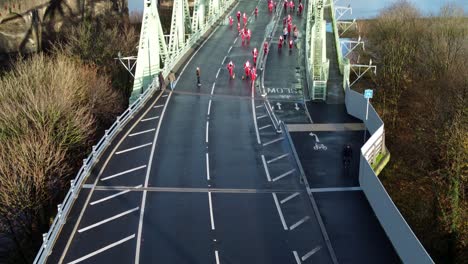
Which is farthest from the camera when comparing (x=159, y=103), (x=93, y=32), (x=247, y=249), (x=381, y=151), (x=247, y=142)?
(x=93, y=32)

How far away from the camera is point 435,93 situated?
151 ft

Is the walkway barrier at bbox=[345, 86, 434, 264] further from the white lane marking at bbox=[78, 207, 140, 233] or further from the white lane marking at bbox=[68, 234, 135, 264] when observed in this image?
the white lane marking at bbox=[78, 207, 140, 233]

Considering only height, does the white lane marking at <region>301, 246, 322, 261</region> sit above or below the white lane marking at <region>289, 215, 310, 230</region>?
below

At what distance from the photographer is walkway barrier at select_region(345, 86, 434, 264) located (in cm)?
1934

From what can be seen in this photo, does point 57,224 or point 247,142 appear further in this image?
point 247,142

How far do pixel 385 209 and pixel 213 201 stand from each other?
7706 millimetres

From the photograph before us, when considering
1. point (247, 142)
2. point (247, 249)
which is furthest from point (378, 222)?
point (247, 142)

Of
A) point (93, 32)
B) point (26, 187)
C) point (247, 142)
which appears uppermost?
point (93, 32)

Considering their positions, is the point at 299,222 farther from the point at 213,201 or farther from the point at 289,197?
the point at 213,201

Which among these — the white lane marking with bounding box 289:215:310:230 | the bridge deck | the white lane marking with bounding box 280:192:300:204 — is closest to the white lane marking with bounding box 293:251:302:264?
the bridge deck

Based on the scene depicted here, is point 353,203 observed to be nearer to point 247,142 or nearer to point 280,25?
point 247,142

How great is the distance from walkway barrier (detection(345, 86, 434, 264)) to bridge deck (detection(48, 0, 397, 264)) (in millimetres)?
503

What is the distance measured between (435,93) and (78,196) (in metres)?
31.6

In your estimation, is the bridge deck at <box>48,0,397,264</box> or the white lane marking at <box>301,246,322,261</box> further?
the bridge deck at <box>48,0,397,264</box>
